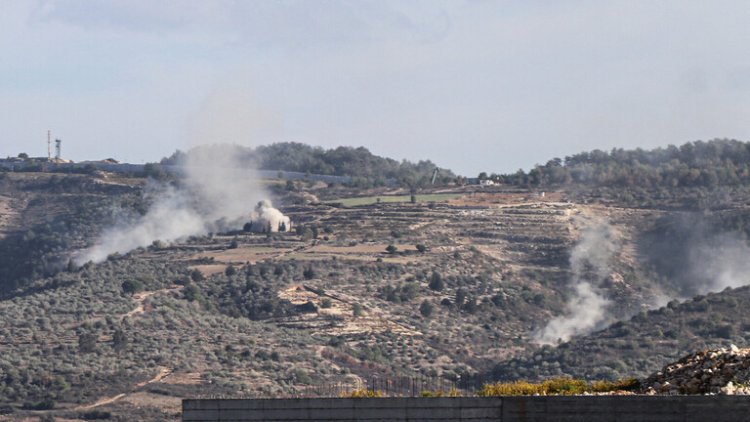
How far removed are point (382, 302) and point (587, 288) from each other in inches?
806

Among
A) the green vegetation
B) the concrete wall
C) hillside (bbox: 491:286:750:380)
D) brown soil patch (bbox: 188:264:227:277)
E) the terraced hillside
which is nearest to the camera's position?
the concrete wall

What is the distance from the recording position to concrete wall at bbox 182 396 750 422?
49312 millimetres

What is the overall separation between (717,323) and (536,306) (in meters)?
22.4

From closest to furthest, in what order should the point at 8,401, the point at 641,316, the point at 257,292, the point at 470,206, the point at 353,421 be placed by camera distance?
the point at 353,421 < the point at 8,401 < the point at 641,316 < the point at 257,292 < the point at 470,206

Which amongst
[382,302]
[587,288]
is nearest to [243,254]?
[382,302]

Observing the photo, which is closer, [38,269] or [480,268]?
[480,268]

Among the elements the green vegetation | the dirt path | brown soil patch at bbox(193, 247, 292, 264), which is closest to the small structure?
brown soil patch at bbox(193, 247, 292, 264)

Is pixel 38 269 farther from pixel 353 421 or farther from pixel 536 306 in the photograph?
pixel 353 421

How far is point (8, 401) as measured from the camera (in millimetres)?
128000

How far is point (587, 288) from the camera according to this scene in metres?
171

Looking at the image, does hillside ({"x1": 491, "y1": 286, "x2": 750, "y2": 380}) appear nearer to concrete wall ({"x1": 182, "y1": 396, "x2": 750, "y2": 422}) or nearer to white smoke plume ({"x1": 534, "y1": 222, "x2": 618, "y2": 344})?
white smoke plume ({"x1": 534, "y1": 222, "x2": 618, "y2": 344})

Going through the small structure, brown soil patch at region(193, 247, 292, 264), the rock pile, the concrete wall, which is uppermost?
→ the rock pile

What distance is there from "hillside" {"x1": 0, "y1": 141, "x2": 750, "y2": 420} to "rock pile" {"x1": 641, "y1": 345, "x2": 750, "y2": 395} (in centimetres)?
6342

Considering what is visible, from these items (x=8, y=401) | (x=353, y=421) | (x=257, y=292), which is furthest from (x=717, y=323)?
(x=353, y=421)
